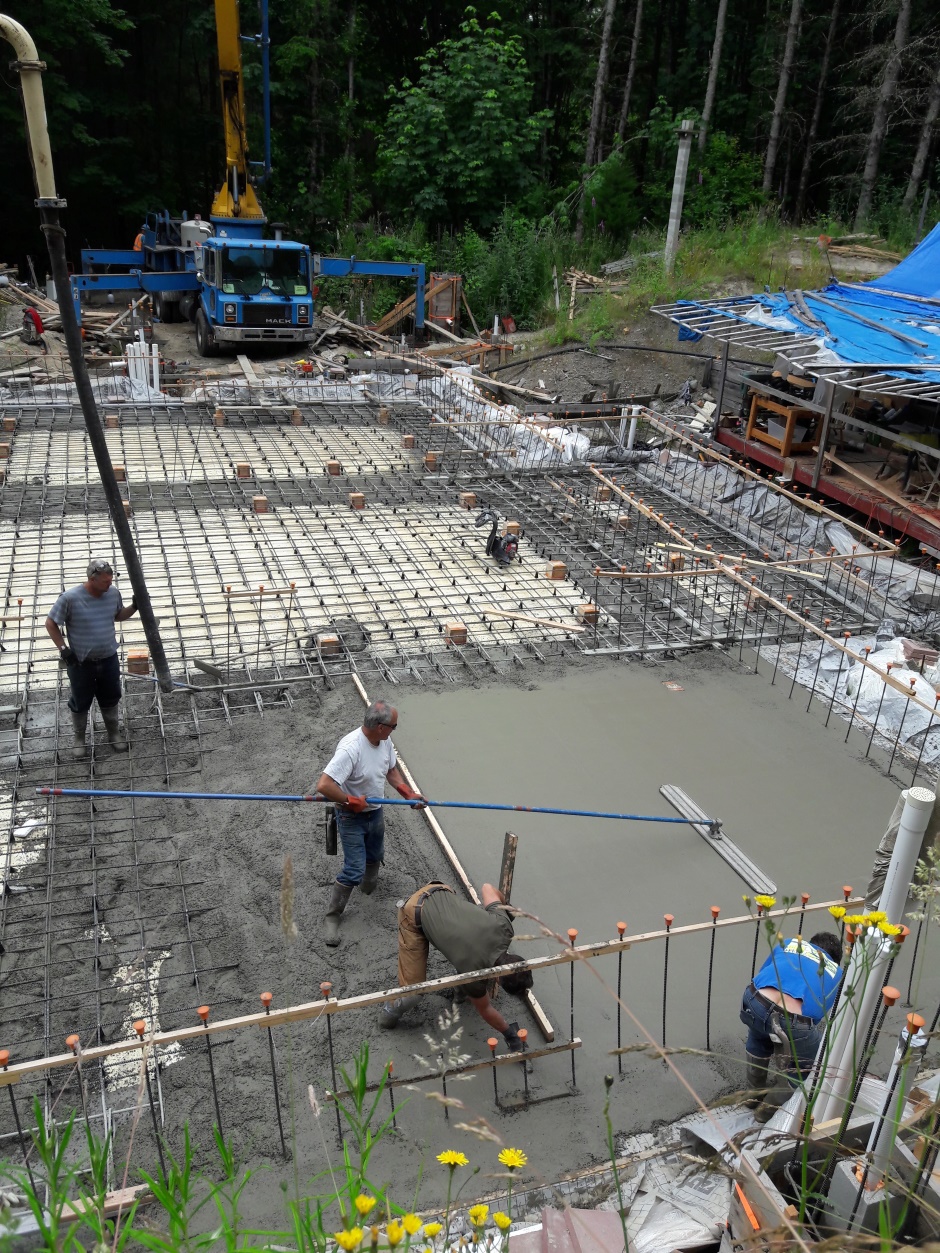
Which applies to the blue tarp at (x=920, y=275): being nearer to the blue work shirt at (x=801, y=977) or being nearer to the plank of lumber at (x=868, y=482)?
the plank of lumber at (x=868, y=482)

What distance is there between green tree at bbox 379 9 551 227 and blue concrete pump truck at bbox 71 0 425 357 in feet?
19.4

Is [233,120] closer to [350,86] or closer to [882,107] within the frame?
[350,86]

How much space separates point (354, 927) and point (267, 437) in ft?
28.4

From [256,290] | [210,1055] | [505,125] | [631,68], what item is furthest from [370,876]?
[631,68]

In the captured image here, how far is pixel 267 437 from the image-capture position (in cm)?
1231

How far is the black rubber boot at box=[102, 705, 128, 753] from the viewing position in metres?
6.14

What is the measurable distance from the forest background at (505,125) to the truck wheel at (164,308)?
4033mm

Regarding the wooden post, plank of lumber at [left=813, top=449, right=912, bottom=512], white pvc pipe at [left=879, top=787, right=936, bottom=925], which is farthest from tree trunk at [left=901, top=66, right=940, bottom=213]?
white pvc pipe at [left=879, top=787, right=936, bottom=925]

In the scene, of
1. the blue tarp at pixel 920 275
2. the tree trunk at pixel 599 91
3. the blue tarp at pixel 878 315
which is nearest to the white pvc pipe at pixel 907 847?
the blue tarp at pixel 878 315

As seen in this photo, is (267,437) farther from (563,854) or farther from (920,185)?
(920,185)

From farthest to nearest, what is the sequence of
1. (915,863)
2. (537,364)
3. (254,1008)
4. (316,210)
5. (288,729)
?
(316,210), (537,364), (288,729), (254,1008), (915,863)

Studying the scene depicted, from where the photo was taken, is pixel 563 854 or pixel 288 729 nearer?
pixel 563 854

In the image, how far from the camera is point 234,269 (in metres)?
14.9

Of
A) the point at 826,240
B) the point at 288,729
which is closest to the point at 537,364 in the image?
the point at 826,240
